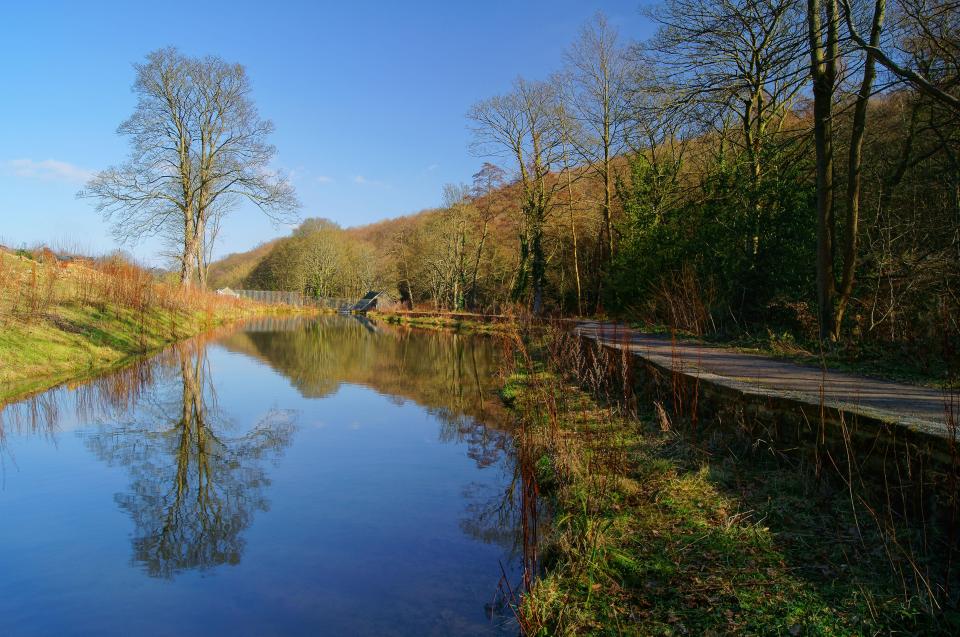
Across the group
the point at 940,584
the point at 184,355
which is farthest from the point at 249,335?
the point at 940,584

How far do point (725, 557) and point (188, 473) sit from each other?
5192mm

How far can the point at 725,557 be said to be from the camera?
3.30 meters

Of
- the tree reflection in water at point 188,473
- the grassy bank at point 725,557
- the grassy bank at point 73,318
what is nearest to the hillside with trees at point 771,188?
the grassy bank at point 725,557

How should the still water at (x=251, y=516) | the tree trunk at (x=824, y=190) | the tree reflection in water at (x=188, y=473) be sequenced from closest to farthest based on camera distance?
the still water at (x=251, y=516) → the tree reflection in water at (x=188, y=473) → the tree trunk at (x=824, y=190)

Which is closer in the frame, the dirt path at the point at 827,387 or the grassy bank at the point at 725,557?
the grassy bank at the point at 725,557

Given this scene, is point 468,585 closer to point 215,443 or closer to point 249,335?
point 215,443

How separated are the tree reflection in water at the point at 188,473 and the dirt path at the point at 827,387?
15.1ft

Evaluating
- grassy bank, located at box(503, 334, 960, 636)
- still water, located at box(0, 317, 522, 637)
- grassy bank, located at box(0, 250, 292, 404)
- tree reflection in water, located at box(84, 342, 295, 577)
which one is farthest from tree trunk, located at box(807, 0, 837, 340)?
grassy bank, located at box(0, 250, 292, 404)

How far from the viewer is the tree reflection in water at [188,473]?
4.28 metres

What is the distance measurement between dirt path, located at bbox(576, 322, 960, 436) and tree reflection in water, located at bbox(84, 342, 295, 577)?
4613mm

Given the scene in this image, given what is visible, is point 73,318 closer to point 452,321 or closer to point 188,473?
point 188,473

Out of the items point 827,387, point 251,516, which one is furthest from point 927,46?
point 251,516

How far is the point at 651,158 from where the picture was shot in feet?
81.3

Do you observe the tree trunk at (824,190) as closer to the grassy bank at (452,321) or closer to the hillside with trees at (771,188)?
the hillside with trees at (771,188)
